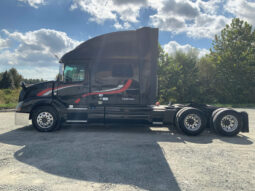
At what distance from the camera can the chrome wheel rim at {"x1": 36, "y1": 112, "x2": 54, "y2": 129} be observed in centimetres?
632

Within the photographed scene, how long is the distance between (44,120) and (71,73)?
2.05 m

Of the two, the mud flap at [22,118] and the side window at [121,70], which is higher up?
the side window at [121,70]

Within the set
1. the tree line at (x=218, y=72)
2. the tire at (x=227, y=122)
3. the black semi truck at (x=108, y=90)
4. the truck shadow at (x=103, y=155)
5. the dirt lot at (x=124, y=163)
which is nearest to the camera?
the dirt lot at (x=124, y=163)

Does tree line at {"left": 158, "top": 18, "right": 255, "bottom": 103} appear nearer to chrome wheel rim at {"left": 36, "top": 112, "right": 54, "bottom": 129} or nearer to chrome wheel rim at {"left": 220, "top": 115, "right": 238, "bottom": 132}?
chrome wheel rim at {"left": 220, "top": 115, "right": 238, "bottom": 132}

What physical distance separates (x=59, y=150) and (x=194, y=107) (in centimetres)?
499

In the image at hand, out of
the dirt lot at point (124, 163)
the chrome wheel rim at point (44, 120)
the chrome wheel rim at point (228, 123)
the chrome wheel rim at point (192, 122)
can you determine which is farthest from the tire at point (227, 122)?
the chrome wheel rim at point (44, 120)

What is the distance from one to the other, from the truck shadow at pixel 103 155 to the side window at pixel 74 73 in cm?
203

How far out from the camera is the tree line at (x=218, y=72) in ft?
92.7

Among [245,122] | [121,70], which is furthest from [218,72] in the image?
[121,70]

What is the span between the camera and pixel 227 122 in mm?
6074

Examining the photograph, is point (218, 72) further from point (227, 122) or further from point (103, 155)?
point (103, 155)

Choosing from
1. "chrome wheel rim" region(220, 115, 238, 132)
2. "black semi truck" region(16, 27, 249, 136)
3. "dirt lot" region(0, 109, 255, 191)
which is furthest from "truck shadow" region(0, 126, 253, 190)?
"black semi truck" region(16, 27, 249, 136)

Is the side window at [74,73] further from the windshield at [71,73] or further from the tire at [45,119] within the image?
the tire at [45,119]

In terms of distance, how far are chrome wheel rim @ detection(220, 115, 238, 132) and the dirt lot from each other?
465 millimetres
